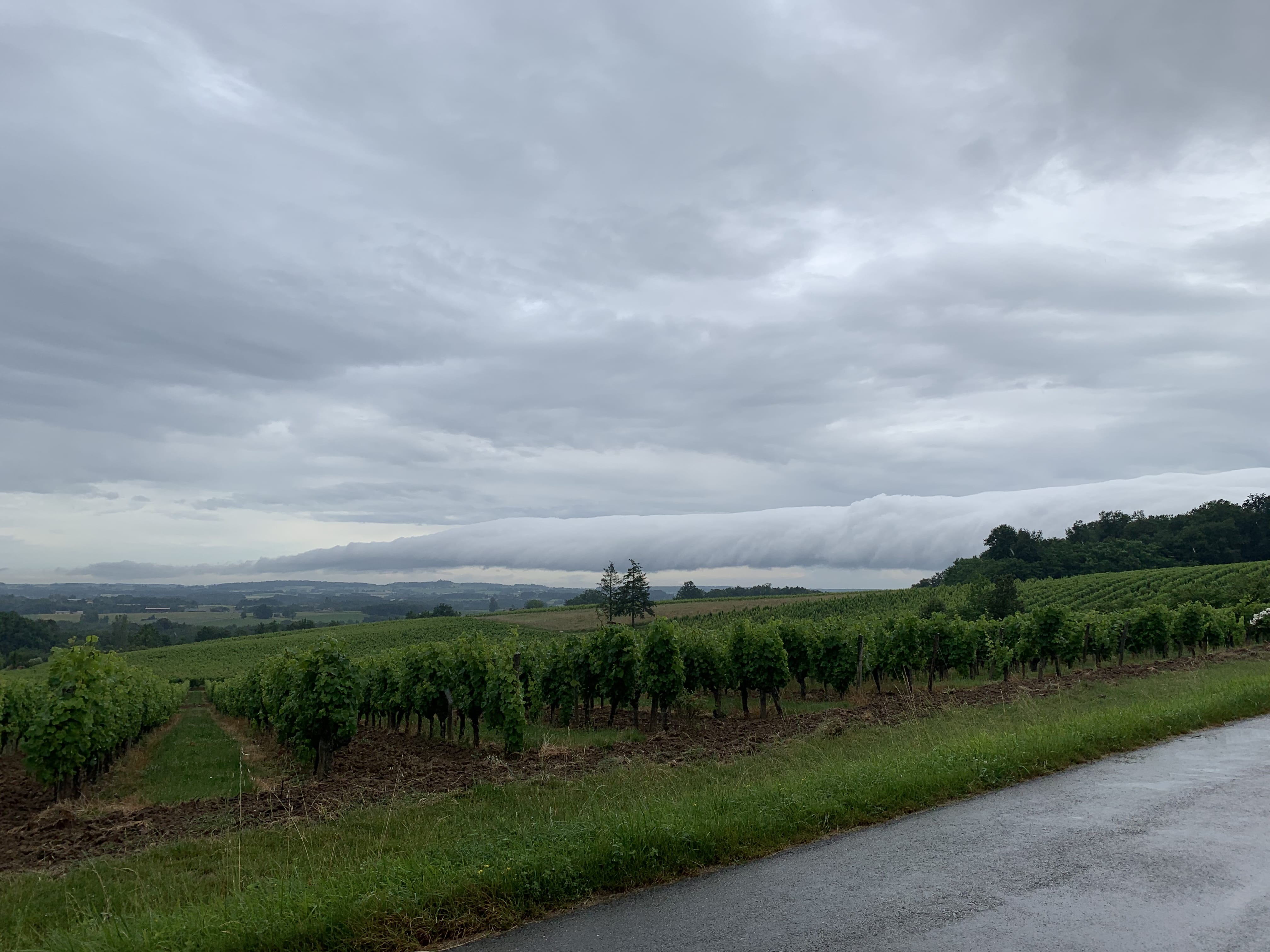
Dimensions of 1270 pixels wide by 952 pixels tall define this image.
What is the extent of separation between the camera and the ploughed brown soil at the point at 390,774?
1059cm

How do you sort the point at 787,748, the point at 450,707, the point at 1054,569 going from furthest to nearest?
the point at 1054,569 → the point at 450,707 → the point at 787,748

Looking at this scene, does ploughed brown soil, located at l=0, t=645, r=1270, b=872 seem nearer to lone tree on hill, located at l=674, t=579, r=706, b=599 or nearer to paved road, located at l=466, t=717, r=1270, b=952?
paved road, located at l=466, t=717, r=1270, b=952

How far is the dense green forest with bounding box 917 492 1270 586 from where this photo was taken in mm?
120750

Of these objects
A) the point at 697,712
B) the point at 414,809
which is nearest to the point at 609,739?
the point at 697,712

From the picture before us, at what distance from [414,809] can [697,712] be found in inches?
800

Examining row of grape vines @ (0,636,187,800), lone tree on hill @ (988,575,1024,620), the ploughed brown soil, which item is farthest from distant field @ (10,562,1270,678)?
row of grape vines @ (0,636,187,800)

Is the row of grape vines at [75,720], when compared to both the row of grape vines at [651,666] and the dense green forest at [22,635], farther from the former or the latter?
the dense green forest at [22,635]

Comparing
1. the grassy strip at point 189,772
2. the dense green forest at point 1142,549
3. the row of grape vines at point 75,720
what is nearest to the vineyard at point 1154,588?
the dense green forest at point 1142,549

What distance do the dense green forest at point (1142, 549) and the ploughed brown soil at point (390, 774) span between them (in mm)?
102889

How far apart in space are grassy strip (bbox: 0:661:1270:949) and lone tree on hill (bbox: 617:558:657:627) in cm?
11076

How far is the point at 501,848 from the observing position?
6.91 meters

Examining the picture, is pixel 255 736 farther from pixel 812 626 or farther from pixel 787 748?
pixel 787 748

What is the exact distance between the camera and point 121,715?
66.1 ft

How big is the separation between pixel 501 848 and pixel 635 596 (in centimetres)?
11804
